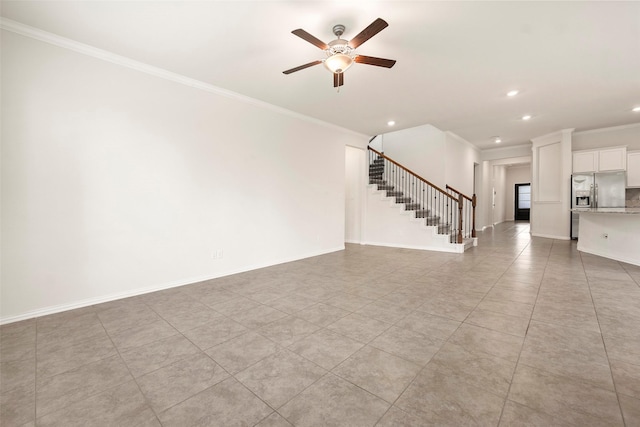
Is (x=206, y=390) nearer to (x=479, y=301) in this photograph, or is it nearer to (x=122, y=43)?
(x=479, y=301)

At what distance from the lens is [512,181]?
13.8m

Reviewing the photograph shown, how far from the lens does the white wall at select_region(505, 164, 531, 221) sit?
43.7ft

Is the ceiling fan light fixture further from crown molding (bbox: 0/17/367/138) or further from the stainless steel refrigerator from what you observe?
the stainless steel refrigerator

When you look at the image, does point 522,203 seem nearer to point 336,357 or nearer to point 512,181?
point 512,181

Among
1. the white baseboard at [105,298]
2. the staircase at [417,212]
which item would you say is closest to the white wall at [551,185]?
the staircase at [417,212]

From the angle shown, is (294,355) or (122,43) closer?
(294,355)

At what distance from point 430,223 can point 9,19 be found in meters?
7.30

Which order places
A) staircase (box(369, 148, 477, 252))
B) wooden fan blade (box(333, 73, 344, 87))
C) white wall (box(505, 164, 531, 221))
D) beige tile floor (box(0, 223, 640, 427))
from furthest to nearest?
white wall (box(505, 164, 531, 221))
staircase (box(369, 148, 477, 252))
wooden fan blade (box(333, 73, 344, 87))
beige tile floor (box(0, 223, 640, 427))

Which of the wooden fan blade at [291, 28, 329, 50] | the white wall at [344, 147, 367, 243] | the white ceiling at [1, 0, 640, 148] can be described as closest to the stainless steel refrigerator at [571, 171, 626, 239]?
the white ceiling at [1, 0, 640, 148]

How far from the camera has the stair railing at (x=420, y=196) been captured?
6.91 metres

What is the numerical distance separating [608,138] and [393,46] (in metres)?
7.76

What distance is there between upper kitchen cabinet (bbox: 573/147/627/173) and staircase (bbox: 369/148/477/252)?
3431mm

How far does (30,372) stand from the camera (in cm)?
188

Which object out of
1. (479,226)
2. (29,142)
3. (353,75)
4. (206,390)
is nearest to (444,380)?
(206,390)
